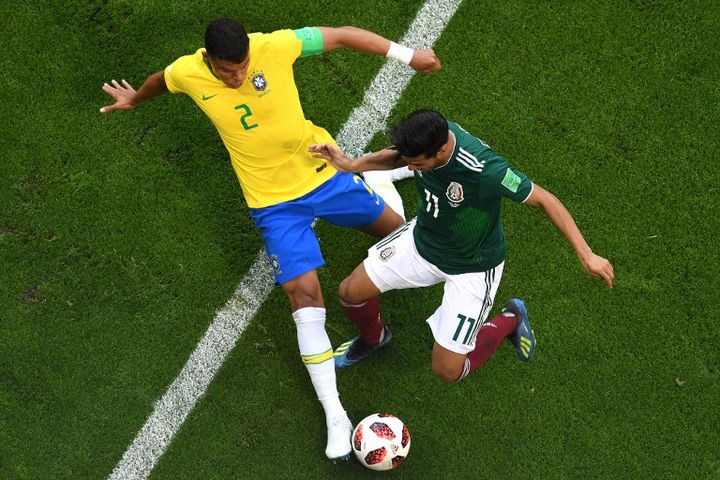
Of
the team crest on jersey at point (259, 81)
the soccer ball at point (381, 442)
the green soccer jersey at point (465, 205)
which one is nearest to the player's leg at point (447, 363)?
the soccer ball at point (381, 442)

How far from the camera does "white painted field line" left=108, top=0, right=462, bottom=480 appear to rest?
595 cm

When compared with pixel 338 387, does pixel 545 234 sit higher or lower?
higher

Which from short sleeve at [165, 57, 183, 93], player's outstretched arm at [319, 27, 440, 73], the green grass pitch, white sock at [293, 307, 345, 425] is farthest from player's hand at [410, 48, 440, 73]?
white sock at [293, 307, 345, 425]

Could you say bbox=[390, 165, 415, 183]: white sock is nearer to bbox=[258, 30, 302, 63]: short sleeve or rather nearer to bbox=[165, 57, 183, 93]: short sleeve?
bbox=[258, 30, 302, 63]: short sleeve

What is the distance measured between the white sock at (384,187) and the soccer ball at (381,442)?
4.84 feet

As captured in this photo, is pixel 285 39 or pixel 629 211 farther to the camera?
pixel 629 211

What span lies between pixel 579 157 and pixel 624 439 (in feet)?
6.73


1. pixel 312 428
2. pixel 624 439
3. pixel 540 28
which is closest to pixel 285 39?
pixel 540 28

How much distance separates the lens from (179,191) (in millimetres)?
6348

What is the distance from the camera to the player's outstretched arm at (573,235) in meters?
4.68

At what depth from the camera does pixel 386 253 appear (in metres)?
5.61

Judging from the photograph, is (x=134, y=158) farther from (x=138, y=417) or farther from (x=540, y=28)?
(x=540, y=28)

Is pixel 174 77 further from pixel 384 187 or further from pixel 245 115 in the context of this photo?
pixel 384 187

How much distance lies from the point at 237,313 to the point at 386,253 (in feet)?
4.25
